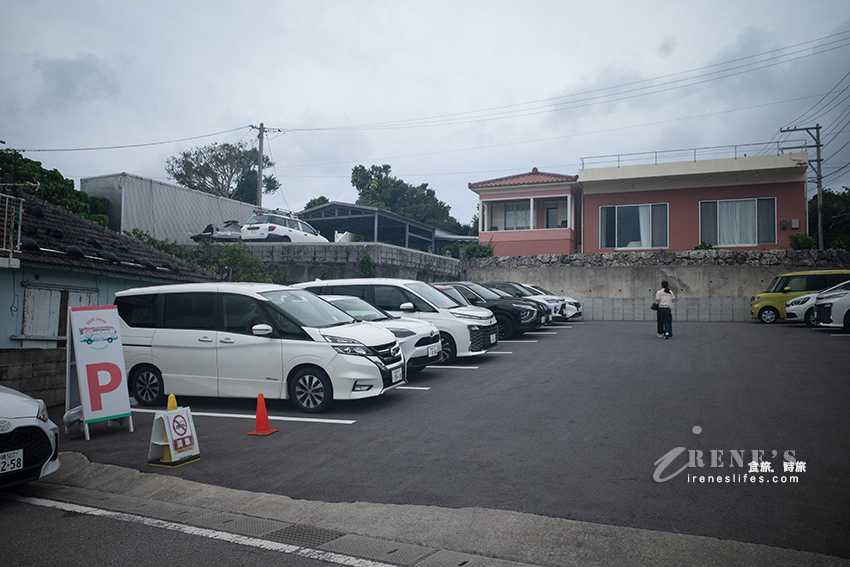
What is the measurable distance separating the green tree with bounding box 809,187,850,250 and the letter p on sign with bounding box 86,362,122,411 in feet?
101

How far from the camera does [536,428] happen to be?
697 centimetres

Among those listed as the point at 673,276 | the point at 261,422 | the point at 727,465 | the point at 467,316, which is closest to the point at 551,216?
the point at 673,276

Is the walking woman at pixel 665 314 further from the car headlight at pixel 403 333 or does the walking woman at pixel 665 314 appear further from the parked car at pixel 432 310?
the car headlight at pixel 403 333

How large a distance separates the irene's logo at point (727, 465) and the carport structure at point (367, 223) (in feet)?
79.8

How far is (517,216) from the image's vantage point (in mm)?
30297

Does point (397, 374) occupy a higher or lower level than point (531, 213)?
lower

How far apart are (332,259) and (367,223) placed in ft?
45.8

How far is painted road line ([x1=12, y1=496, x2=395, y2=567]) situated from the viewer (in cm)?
394

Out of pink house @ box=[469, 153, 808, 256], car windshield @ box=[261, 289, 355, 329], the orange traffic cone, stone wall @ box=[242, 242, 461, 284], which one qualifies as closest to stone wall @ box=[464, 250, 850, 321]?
pink house @ box=[469, 153, 808, 256]

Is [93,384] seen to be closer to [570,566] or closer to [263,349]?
[263,349]

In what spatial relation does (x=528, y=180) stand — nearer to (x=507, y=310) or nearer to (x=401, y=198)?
(x=507, y=310)

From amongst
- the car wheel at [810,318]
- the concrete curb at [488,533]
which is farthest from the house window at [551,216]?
the concrete curb at [488,533]

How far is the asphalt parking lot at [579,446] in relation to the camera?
14.9 feet

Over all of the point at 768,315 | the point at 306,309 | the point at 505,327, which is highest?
the point at 306,309
